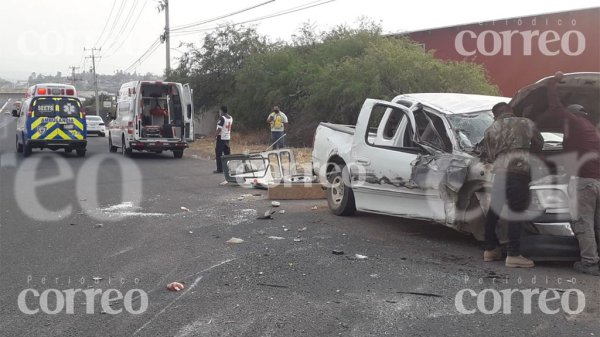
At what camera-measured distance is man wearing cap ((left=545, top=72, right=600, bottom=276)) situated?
5.73m

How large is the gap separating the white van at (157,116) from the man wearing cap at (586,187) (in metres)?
15.5

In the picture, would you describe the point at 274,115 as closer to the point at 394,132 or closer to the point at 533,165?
the point at 394,132

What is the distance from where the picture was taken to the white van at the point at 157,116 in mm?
19938

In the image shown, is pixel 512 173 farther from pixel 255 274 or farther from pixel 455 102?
pixel 255 274

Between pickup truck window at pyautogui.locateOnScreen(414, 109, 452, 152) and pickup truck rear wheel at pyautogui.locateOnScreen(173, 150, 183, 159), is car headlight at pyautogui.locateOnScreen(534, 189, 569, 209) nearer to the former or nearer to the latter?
pickup truck window at pyautogui.locateOnScreen(414, 109, 452, 152)

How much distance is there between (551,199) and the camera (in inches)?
237

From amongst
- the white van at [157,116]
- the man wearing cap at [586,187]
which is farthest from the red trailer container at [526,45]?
the man wearing cap at [586,187]

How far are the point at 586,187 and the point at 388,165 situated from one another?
2.38 meters

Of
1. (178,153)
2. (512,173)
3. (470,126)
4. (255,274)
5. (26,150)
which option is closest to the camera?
(255,274)

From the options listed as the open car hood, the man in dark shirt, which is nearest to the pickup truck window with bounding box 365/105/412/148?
the open car hood

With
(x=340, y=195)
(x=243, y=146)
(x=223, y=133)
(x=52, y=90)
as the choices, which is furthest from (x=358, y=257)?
(x=52, y=90)

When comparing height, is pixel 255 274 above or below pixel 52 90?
below

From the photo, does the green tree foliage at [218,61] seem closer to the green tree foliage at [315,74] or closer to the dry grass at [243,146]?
the green tree foliage at [315,74]

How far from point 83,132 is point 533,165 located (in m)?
18.1
